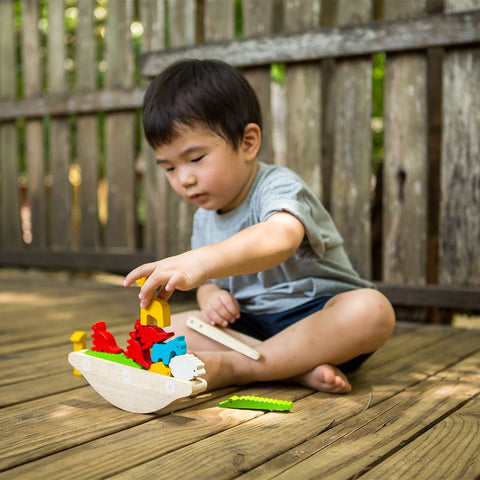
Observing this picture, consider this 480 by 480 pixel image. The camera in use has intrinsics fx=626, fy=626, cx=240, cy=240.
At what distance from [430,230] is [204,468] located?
1825 mm

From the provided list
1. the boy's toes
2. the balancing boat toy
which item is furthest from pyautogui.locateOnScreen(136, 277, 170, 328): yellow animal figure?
the boy's toes

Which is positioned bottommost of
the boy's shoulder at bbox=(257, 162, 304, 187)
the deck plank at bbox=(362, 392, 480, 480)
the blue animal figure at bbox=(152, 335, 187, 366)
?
the deck plank at bbox=(362, 392, 480, 480)

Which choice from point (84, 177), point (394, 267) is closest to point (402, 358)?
point (394, 267)

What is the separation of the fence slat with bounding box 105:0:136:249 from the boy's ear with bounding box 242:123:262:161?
5.88 ft

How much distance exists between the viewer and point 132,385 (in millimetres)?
1349

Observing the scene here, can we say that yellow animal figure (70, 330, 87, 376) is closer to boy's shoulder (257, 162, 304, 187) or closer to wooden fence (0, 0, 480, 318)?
boy's shoulder (257, 162, 304, 187)

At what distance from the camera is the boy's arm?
1.22 metres

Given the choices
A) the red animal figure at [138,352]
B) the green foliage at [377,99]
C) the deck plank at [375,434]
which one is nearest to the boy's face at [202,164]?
the red animal figure at [138,352]

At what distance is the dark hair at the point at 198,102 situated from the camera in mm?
1634

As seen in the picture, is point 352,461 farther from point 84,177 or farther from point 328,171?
point 84,177

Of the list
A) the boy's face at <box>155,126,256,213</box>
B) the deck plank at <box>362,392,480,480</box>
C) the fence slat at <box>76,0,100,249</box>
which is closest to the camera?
the deck plank at <box>362,392,480,480</box>

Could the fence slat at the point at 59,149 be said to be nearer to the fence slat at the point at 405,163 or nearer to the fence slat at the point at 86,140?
the fence slat at the point at 86,140

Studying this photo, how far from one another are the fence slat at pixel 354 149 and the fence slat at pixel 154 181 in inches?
35.6

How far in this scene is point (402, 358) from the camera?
6.33 ft
